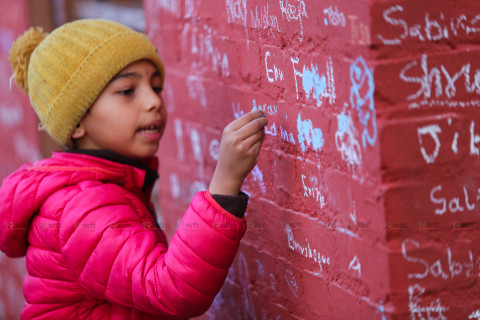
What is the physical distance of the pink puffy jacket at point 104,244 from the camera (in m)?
2.14

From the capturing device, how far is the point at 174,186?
329 centimetres

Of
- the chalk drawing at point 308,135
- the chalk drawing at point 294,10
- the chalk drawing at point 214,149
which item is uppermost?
the chalk drawing at point 294,10

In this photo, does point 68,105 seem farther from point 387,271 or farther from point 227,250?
point 387,271

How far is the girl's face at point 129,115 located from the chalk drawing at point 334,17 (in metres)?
0.73

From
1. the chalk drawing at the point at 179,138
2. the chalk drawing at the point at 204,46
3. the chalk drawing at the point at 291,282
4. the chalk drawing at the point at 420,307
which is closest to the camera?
the chalk drawing at the point at 420,307

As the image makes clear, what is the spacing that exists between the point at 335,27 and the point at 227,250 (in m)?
0.69

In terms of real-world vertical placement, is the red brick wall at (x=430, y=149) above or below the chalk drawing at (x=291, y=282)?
above

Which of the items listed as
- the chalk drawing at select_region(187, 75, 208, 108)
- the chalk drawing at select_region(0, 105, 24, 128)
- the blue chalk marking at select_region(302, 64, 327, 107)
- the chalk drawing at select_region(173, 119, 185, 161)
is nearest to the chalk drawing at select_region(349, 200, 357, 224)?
the blue chalk marking at select_region(302, 64, 327, 107)

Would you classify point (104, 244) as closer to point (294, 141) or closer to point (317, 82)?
point (294, 141)

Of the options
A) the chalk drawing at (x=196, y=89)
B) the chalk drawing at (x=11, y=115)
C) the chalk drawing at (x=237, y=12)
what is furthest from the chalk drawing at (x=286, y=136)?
the chalk drawing at (x=11, y=115)

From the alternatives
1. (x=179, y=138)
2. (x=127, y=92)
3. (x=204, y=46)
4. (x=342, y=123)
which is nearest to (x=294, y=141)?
(x=342, y=123)

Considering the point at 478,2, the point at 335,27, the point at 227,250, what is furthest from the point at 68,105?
the point at 478,2

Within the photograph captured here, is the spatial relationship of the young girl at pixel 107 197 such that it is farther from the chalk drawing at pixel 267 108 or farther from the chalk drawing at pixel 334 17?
the chalk drawing at pixel 334 17

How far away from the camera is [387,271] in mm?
1885
